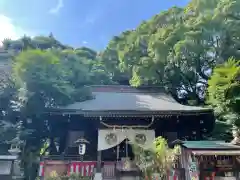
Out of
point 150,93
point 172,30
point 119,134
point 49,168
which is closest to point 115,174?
point 119,134

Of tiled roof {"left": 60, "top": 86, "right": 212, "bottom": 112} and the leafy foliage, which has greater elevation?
tiled roof {"left": 60, "top": 86, "right": 212, "bottom": 112}

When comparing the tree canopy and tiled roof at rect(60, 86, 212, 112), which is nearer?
the tree canopy

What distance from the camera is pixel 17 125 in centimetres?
1215

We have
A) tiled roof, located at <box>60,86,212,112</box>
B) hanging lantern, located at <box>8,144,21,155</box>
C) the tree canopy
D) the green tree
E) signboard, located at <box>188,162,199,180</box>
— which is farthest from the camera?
tiled roof, located at <box>60,86,212,112</box>

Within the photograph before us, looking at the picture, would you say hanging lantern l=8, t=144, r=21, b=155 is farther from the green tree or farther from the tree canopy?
the green tree

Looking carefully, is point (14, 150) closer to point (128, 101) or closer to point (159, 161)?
point (159, 161)

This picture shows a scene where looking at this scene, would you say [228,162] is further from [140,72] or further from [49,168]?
[140,72]

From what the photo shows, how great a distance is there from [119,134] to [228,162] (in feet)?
15.6

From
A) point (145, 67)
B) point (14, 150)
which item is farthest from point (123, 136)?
point (145, 67)

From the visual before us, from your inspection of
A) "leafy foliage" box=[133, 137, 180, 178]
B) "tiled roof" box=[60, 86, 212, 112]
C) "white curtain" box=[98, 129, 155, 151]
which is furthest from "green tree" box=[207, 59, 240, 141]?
"white curtain" box=[98, 129, 155, 151]

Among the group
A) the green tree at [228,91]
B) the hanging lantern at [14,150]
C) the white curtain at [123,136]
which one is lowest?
the hanging lantern at [14,150]

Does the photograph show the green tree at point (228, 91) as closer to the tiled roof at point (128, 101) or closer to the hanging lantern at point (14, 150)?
the tiled roof at point (128, 101)

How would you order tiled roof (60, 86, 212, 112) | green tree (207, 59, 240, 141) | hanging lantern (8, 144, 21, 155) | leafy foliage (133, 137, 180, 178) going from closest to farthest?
leafy foliage (133, 137, 180, 178), green tree (207, 59, 240, 141), hanging lantern (8, 144, 21, 155), tiled roof (60, 86, 212, 112)

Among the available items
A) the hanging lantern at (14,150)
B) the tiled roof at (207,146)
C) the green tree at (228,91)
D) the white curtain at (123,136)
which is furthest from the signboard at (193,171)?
the hanging lantern at (14,150)
